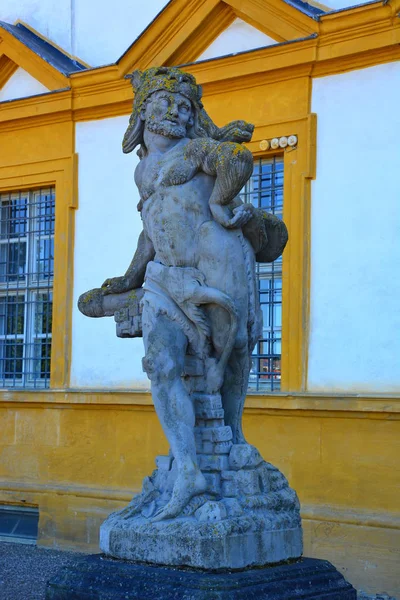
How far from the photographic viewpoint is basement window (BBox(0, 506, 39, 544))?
10.6 metres

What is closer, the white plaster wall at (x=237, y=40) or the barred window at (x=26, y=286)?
the white plaster wall at (x=237, y=40)

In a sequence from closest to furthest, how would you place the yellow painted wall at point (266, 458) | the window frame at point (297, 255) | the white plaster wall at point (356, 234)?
1. the yellow painted wall at point (266, 458)
2. the white plaster wall at point (356, 234)
3. the window frame at point (297, 255)

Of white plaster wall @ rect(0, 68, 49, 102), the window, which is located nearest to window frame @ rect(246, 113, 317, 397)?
the window

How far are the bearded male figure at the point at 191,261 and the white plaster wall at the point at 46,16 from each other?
5.93m

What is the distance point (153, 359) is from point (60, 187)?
582 centimetres

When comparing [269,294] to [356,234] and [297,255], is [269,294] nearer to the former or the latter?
[297,255]

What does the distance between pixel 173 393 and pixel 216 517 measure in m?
0.64

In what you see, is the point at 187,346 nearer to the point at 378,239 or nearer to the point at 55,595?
the point at 55,595

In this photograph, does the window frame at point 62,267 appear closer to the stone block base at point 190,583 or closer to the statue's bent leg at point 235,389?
the statue's bent leg at point 235,389

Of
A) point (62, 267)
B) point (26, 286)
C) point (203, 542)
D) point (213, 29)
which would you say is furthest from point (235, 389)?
point (26, 286)

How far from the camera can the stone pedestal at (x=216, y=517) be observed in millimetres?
4930

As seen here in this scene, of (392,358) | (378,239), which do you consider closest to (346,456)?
(392,358)

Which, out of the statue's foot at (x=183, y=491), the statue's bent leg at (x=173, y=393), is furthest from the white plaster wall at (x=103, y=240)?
the statue's foot at (x=183, y=491)

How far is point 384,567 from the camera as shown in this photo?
824 centimetres
